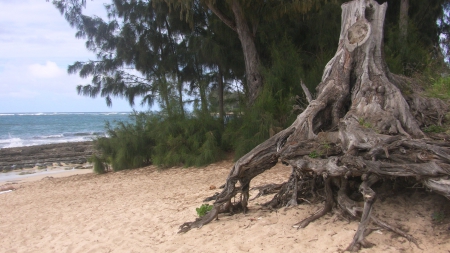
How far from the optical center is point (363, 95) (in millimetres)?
5148

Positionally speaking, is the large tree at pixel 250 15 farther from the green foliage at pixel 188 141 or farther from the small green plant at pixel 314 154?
the small green plant at pixel 314 154

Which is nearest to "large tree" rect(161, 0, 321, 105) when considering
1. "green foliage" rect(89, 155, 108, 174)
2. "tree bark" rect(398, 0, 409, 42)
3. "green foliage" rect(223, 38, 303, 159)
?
"green foliage" rect(223, 38, 303, 159)

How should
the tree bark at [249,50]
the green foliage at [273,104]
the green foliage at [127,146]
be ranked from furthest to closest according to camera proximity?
the green foliage at [127,146] < the tree bark at [249,50] < the green foliage at [273,104]

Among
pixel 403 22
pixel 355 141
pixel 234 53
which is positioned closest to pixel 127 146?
pixel 234 53

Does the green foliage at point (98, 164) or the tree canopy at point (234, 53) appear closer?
the tree canopy at point (234, 53)

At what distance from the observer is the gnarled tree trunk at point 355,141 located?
154 inches

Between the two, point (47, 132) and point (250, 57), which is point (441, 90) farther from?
point (47, 132)

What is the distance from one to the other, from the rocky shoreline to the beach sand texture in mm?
9048

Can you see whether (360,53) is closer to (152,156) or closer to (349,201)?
(349,201)

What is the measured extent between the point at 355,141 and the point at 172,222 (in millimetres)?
3121

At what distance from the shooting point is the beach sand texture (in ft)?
13.6

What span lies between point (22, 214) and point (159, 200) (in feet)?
10.4

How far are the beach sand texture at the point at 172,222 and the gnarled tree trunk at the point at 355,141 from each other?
23 cm

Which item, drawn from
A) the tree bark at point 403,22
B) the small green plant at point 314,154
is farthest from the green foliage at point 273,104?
the small green plant at point 314,154
